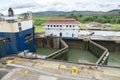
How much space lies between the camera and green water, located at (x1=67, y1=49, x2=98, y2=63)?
23.9m

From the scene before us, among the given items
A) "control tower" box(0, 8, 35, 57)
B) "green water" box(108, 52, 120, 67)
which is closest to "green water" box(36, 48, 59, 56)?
"control tower" box(0, 8, 35, 57)

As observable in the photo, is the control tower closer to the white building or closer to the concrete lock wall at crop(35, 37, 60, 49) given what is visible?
the concrete lock wall at crop(35, 37, 60, 49)

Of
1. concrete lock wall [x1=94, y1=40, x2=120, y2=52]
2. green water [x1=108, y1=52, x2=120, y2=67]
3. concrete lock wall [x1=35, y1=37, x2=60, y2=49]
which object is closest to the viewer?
green water [x1=108, y1=52, x2=120, y2=67]

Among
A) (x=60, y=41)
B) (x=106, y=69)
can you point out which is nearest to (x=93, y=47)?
(x=60, y=41)

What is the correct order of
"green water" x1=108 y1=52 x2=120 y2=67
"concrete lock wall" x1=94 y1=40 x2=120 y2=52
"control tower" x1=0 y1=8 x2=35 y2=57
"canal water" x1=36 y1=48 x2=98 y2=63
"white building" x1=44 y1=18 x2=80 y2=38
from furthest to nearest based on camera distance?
"white building" x1=44 y1=18 x2=80 y2=38 → "concrete lock wall" x1=94 y1=40 x2=120 y2=52 → "canal water" x1=36 y1=48 x2=98 y2=63 → "green water" x1=108 y1=52 x2=120 y2=67 → "control tower" x1=0 y1=8 x2=35 y2=57

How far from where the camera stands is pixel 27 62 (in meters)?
15.0

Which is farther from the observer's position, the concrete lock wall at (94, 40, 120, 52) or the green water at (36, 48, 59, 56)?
the green water at (36, 48, 59, 56)

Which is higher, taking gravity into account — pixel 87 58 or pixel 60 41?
pixel 60 41

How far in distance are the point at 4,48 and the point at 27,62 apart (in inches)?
274

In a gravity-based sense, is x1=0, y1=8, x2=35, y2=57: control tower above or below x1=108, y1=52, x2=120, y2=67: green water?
above

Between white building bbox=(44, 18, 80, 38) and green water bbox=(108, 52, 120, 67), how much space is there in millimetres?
8969

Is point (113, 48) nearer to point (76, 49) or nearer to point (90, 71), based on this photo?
point (76, 49)

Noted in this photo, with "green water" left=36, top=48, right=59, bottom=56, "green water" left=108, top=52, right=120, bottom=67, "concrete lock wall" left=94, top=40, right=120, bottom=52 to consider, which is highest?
"concrete lock wall" left=94, top=40, right=120, bottom=52

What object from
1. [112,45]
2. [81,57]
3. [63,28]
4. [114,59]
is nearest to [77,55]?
[81,57]
